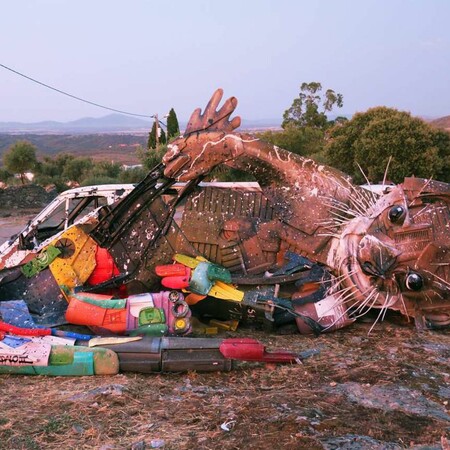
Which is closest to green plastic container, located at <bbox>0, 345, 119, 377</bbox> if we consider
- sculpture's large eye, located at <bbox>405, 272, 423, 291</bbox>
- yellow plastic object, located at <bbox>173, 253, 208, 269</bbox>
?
yellow plastic object, located at <bbox>173, 253, 208, 269</bbox>

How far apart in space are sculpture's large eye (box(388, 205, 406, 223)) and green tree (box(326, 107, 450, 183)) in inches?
489

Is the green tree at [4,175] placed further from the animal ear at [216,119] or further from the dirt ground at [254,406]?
the dirt ground at [254,406]

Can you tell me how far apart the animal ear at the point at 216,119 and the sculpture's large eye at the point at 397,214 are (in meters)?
1.96

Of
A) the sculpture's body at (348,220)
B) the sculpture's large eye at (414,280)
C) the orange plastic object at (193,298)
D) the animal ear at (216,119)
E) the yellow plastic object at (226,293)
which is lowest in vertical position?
the orange plastic object at (193,298)

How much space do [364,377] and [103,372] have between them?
220 centimetres

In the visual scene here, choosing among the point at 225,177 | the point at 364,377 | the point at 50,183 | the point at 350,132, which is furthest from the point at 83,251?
the point at 50,183

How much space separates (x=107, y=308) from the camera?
18.5 ft

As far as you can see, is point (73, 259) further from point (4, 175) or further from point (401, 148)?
point (4, 175)

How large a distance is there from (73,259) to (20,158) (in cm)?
2690

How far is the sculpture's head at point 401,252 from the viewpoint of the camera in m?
5.59

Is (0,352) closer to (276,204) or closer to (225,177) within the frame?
(276,204)

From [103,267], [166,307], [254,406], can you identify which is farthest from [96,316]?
[254,406]

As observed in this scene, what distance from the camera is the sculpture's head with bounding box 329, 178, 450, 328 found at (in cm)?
559

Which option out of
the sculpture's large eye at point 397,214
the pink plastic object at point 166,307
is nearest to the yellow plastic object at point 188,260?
the pink plastic object at point 166,307
